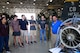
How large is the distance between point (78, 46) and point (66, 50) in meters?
0.55

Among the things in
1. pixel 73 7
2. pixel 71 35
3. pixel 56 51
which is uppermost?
pixel 73 7

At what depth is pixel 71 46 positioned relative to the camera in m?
6.30

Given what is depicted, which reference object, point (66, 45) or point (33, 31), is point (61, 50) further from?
point (33, 31)

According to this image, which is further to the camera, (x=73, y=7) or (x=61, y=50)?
(x=73, y=7)

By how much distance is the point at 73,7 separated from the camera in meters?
12.7

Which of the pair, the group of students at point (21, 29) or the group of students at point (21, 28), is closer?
the group of students at point (21, 29)

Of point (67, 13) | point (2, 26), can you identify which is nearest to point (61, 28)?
point (2, 26)

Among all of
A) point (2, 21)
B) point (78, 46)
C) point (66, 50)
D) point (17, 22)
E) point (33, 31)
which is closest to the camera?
point (78, 46)

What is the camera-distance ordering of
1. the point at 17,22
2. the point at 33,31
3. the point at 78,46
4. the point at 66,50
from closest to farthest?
the point at 78,46, the point at 66,50, the point at 17,22, the point at 33,31

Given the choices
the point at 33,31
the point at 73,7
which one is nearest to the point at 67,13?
the point at 73,7

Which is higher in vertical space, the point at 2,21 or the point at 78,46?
the point at 2,21

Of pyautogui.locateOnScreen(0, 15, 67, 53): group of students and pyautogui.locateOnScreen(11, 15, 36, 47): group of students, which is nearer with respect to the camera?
pyautogui.locateOnScreen(0, 15, 67, 53): group of students

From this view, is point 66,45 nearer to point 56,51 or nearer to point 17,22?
point 56,51

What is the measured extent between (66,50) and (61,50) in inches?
9.3
